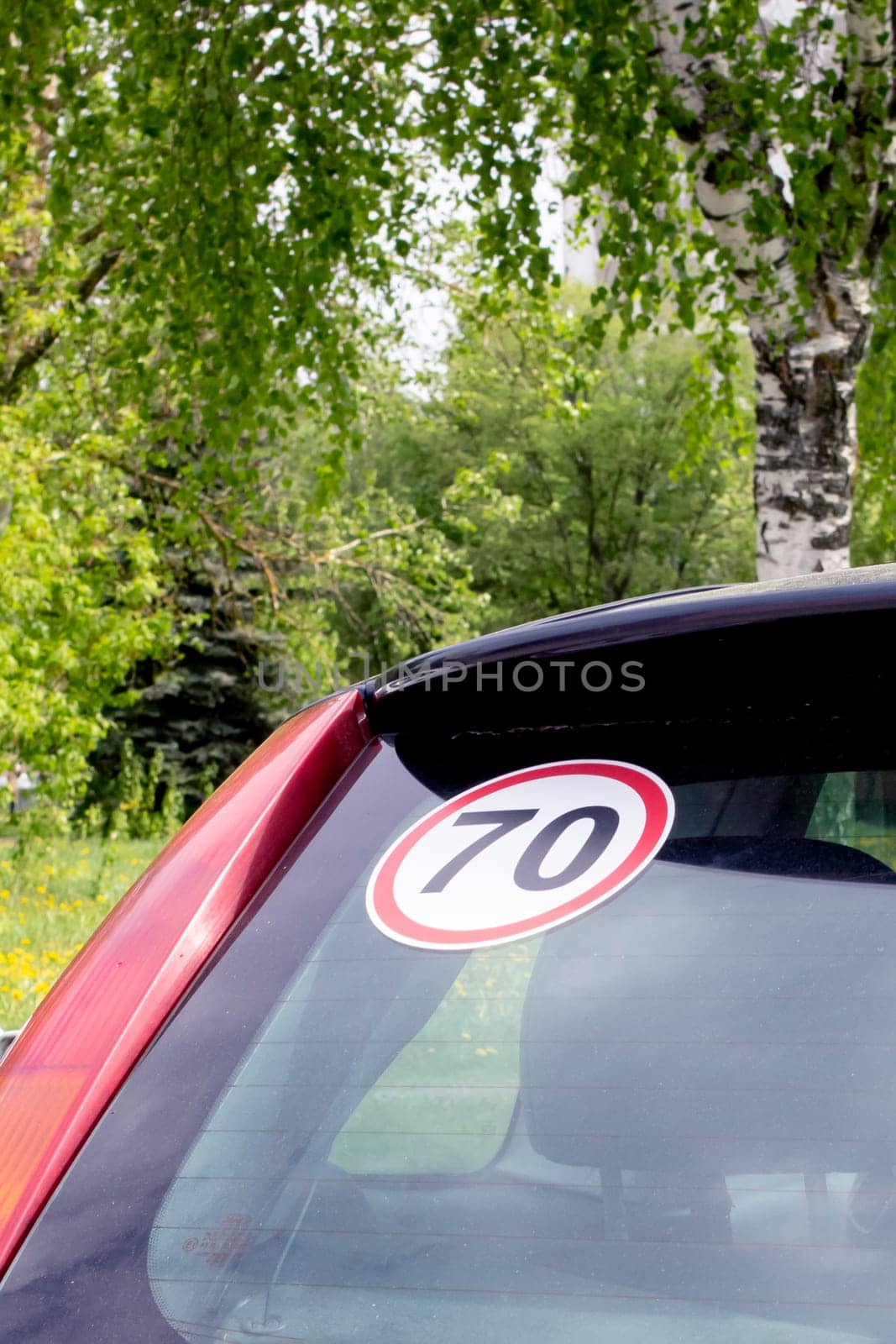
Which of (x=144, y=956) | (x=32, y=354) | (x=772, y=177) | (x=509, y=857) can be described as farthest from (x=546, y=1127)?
(x=32, y=354)

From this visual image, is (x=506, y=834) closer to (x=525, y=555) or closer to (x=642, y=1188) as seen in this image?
(x=642, y=1188)

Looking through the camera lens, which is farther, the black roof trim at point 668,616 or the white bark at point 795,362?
the white bark at point 795,362

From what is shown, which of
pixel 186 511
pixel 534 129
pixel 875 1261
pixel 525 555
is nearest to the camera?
pixel 875 1261

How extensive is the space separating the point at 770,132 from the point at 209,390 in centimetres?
314

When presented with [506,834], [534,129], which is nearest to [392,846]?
[506,834]

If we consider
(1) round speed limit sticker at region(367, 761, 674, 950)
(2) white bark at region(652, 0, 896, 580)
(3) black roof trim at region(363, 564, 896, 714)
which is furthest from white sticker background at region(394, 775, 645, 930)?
(2) white bark at region(652, 0, 896, 580)

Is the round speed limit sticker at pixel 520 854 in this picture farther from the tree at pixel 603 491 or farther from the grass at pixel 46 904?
the tree at pixel 603 491

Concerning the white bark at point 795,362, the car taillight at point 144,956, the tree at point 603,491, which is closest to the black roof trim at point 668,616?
the car taillight at point 144,956

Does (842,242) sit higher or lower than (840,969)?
higher

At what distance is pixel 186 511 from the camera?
27.7ft

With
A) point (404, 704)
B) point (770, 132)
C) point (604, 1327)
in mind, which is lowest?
point (604, 1327)

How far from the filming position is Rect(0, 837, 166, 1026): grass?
209 inches

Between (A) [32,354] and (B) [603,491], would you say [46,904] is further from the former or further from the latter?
(B) [603,491]

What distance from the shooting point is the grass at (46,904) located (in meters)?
5.31
